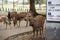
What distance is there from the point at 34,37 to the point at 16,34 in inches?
17.4

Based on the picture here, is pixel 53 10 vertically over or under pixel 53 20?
over

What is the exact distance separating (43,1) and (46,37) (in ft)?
2.87

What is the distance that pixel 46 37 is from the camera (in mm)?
4723

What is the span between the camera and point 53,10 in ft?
15.0

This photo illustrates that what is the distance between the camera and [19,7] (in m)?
4.62

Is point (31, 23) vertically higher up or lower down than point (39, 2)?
lower down

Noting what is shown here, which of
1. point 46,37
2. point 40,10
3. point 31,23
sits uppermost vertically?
point 40,10

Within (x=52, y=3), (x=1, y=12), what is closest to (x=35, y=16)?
(x=52, y=3)

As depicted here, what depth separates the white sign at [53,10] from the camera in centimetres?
452

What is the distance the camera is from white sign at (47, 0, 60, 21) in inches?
178

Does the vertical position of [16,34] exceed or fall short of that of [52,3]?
it falls short

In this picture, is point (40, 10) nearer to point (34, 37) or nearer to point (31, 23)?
point (31, 23)

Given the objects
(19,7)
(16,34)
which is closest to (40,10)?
(19,7)

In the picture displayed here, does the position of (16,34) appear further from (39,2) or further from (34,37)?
(39,2)
